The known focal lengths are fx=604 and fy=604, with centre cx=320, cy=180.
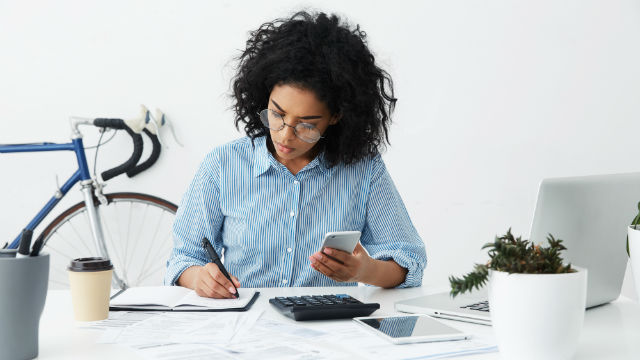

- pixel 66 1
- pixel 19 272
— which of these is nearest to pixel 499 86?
pixel 66 1

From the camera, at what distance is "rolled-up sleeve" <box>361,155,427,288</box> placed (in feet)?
4.89

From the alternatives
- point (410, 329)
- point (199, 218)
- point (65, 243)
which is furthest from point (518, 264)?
point (65, 243)

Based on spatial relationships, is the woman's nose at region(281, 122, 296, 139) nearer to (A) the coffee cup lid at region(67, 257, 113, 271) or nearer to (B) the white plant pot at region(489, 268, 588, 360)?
(A) the coffee cup lid at region(67, 257, 113, 271)

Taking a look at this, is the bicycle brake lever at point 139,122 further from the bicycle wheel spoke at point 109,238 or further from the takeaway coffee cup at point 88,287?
the takeaway coffee cup at point 88,287

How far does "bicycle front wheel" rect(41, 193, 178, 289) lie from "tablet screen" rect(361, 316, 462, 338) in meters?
1.80

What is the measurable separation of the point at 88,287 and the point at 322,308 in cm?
38

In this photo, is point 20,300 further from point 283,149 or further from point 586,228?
point 586,228

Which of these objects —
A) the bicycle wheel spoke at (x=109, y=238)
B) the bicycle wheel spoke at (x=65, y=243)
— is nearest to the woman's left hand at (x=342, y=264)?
the bicycle wheel spoke at (x=109, y=238)

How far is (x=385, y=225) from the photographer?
153cm

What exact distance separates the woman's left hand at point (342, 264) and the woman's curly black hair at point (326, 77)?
0.34m

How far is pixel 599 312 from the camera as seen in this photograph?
1.08m

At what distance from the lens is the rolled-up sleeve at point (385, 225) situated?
1.49 m

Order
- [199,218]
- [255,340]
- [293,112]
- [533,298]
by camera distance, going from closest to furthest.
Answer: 1. [533,298]
2. [255,340]
3. [293,112]
4. [199,218]

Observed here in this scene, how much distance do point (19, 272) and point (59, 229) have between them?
2.06m
